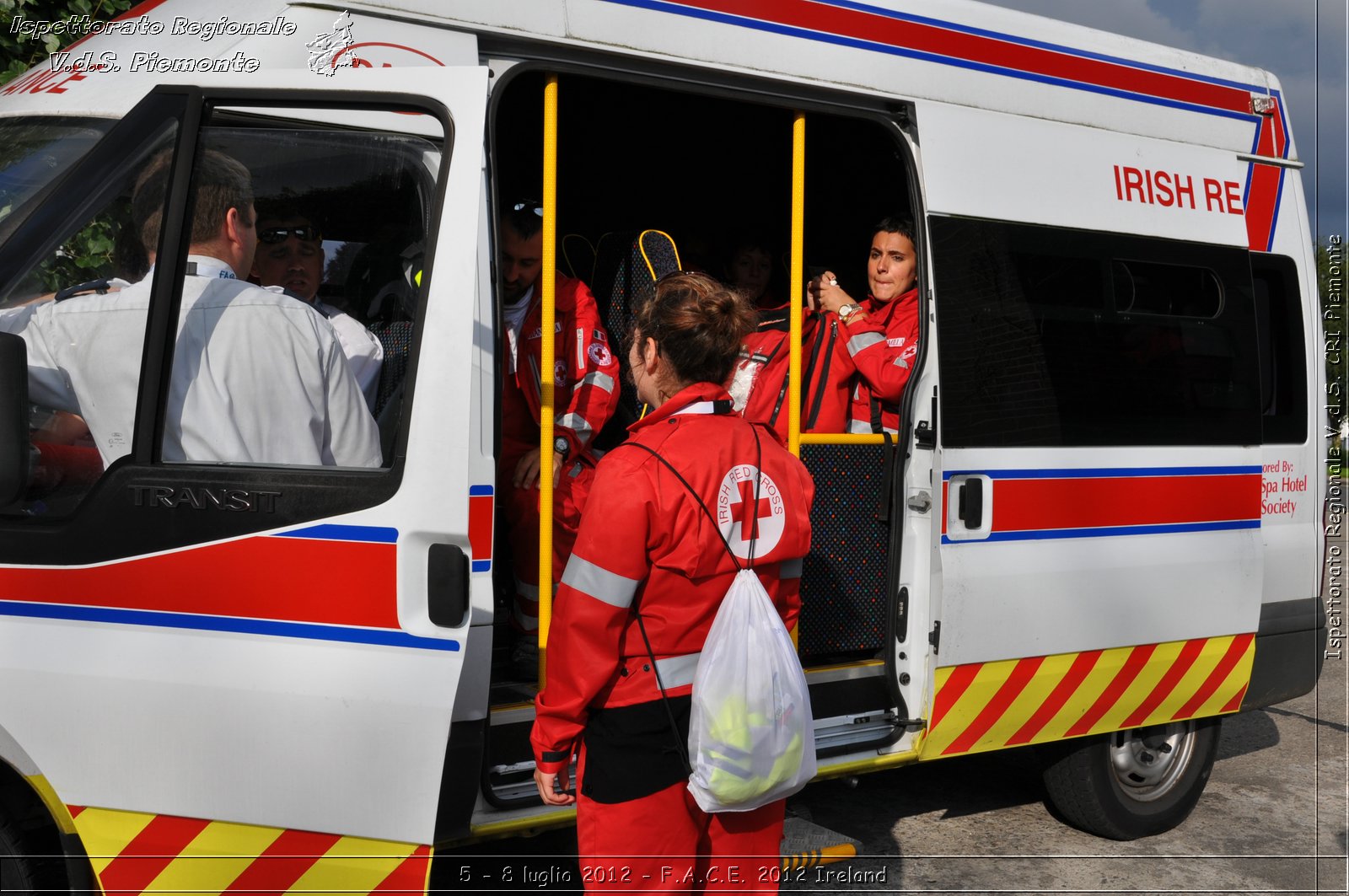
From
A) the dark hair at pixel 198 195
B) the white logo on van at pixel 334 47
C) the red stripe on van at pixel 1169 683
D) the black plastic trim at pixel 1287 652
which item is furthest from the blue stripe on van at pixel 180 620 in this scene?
the black plastic trim at pixel 1287 652

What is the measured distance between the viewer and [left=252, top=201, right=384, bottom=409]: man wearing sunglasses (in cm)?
276

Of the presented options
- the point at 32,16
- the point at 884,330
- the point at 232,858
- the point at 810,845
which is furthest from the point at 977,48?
the point at 32,16

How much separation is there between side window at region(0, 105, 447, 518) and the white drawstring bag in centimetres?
90

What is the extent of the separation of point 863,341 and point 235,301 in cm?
214

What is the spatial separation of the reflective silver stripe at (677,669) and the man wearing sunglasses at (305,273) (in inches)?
37.1

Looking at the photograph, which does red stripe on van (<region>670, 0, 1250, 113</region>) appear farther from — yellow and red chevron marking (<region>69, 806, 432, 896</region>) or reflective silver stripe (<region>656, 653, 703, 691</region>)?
yellow and red chevron marking (<region>69, 806, 432, 896</region>)

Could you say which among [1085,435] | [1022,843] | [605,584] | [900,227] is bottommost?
[1022,843]

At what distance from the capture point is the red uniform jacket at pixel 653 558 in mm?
2391

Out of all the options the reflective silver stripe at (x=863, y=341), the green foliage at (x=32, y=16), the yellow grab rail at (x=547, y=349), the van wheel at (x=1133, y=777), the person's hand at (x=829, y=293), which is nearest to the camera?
the yellow grab rail at (x=547, y=349)

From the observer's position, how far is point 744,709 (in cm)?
237

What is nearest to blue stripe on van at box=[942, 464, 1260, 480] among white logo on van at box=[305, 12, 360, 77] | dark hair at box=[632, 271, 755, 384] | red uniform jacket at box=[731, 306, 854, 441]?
red uniform jacket at box=[731, 306, 854, 441]

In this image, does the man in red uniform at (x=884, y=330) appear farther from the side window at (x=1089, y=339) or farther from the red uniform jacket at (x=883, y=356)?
the side window at (x=1089, y=339)

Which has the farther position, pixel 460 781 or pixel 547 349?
pixel 547 349

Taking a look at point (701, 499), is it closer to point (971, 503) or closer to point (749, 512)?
point (749, 512)
